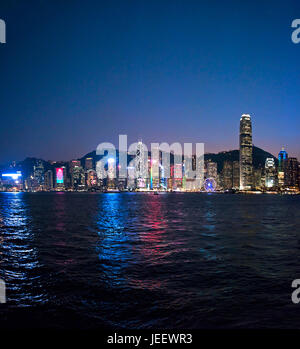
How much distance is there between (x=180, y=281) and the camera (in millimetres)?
12820

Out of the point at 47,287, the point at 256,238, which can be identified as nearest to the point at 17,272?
the point at 47,287

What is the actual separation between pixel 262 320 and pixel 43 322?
6.61 meters

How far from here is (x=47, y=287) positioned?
39.6ft

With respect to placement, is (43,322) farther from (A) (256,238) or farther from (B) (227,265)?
(A) (256,238)

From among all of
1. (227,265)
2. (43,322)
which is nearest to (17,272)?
(43,322)

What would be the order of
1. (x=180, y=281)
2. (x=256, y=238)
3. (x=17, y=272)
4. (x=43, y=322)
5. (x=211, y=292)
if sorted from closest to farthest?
(x=43, y=322) → (x=211, y=292) → (x=180, y=281) → (x=17, y=272) → (x=256, y=238)

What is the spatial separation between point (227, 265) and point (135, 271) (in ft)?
17.3

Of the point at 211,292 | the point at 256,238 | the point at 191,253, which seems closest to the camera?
the point at 211,292
